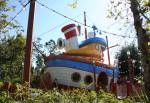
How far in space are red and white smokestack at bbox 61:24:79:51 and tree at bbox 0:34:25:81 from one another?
17.0 meters

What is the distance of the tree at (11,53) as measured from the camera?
38.0 meters

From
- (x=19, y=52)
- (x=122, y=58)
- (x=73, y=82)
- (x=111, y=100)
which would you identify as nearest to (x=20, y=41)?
(x=19, y=52)

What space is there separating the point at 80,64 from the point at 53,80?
5.96 feet

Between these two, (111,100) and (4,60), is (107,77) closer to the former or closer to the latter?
(111,100)

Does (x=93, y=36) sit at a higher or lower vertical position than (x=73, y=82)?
higher

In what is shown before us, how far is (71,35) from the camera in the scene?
2011cm

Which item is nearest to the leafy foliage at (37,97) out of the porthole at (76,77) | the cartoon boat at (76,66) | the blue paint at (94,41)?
the cartoon boat at (76,66)

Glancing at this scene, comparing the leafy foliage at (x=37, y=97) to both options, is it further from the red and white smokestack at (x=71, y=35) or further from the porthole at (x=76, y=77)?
the red and white smokestack at (x=71, y=35)

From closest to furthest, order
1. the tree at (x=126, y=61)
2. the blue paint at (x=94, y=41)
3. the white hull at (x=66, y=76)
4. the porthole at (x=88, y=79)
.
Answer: the white hull at (x=66, y=76)
the porthole at (x=88, y=79)
the blue paint at (x=94, y=41)
the tree at (x=126, y=61)

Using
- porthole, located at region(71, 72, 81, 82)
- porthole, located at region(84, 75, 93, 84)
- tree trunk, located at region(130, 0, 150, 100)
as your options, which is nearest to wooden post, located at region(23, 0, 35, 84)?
tree trunk, located at region(130, 0, 150, 100)

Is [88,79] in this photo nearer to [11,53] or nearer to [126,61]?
[126,61]

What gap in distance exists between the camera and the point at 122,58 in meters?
36.0

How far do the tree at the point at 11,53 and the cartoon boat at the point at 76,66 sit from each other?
671 inches

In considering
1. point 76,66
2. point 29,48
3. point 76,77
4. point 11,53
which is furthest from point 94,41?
point 11,53
